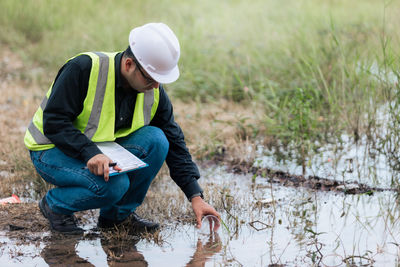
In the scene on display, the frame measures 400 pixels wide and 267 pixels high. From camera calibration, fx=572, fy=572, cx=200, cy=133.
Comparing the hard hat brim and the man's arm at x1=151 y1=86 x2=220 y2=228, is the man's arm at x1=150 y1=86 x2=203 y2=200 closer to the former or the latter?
the man's arm at x1=151 y1=86 x2=220 y2=228

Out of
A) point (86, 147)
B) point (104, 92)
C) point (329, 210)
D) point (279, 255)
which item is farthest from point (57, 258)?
point (329, 210)

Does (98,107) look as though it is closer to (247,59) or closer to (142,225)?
(142,225)

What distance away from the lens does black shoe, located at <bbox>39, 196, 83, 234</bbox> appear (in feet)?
11.2

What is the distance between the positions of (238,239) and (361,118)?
7.87 ft

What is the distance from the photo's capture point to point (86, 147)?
124 inches

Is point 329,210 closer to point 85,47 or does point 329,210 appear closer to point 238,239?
point 238,239

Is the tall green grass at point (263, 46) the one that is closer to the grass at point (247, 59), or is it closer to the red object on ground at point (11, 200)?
the grass at point (247, 59)

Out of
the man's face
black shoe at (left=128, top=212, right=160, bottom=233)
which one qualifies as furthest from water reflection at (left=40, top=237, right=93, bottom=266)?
the man's face

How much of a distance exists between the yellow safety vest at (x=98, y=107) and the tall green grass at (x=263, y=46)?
1980 millimetres

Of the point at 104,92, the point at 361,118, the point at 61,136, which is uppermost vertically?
the point at 104,92

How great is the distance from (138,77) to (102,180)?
0.61 m

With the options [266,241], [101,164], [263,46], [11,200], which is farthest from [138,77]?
[263,46]

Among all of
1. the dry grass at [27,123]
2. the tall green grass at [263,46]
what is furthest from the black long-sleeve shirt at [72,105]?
the tall green grass at [263,46]

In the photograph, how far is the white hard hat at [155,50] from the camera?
3.12 meters
